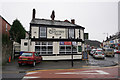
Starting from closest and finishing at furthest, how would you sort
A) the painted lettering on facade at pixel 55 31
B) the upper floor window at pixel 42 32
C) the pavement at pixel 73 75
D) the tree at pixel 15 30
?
the pavement at pixel 73 75 < the upper floor window at pixel 42 32 < the painted lettering on facade at pixel 55 31 < the tree at pixel 15 30

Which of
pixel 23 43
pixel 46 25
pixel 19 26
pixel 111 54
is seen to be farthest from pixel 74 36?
pixel 111 54

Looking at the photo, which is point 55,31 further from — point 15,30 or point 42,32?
point 15,30

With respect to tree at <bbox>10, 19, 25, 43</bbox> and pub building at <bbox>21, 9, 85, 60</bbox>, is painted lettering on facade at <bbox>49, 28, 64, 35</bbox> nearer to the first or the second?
pub building at <bbox>21, 9, 85, 60</bbox>

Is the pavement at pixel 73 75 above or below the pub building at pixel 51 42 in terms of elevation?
below

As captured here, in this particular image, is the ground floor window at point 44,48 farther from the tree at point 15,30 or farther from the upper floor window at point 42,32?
the tree at point 15,30

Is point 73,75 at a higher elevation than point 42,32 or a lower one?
lower

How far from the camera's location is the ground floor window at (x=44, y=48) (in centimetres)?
1709

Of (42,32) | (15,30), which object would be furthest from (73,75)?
Result: (15,30)

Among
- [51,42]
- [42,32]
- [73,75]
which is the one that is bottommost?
[73,75]

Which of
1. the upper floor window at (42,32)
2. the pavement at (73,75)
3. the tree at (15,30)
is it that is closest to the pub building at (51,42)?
the upper floor window at (42,32)

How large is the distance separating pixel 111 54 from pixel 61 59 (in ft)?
48.0

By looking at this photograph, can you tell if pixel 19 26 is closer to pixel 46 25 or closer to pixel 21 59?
pixel 46 25

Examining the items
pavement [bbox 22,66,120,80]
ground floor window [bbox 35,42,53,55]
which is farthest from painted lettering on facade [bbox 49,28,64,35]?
pavement [bbox 22,66,120,80]

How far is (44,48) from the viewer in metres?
17.4
